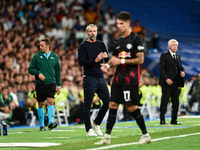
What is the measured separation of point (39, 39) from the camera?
21828 mm

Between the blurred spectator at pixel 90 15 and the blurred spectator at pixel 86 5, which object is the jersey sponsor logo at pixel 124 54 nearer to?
the blurred spectator at pixel 90 15

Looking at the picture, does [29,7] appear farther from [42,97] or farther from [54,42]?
[42,97]

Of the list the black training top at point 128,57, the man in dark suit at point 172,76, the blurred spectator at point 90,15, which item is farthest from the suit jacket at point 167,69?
the blurred spectator at point 90,15

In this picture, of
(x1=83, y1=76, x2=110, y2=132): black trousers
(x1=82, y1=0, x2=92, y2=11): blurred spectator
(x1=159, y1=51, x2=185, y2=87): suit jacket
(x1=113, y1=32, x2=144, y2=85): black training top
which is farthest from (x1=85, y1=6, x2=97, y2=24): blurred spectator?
(x1=113, y1=32, x2=144, y2=85): black training top

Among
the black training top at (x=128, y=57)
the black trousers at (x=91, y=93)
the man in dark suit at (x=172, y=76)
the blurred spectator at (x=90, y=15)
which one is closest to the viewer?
the black training top at (x=128, y=57)

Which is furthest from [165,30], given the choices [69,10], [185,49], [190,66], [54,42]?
[54,42]

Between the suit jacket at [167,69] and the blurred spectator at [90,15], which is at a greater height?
the blurred spectator at [90,15]

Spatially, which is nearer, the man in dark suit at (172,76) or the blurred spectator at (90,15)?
the man in dark suit at (172,76)

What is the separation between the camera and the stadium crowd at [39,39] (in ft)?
53.1

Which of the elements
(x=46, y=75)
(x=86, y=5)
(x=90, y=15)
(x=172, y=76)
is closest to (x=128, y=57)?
(x=46, y=75)

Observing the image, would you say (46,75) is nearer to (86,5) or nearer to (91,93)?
(91,93)

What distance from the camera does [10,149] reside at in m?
7.04

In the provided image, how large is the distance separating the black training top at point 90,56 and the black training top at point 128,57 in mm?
1991

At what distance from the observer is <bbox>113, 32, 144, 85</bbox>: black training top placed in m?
7.12
